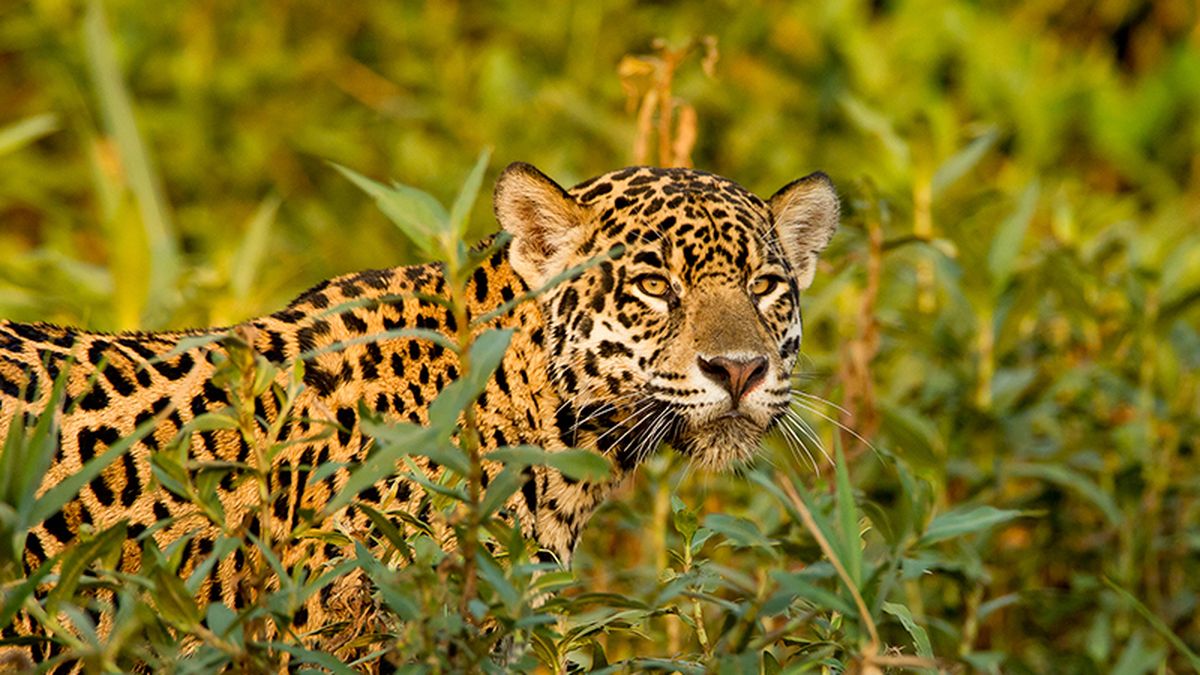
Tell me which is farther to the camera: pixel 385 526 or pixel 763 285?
pixel 763 285

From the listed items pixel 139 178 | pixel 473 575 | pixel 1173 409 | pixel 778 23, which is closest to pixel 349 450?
pixel 473 575

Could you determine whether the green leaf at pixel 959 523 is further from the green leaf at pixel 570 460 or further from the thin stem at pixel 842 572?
the green leaf at pixel 570 460

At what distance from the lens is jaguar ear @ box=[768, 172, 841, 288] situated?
232 inches

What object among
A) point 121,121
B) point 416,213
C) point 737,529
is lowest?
point 737,529

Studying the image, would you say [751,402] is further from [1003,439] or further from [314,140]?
[314,140]

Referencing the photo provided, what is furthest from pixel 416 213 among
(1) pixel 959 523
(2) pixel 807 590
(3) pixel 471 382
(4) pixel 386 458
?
(1) pixel 959 523

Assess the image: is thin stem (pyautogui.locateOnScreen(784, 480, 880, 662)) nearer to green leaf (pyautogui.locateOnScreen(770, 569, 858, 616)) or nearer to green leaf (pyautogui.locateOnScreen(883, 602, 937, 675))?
green leaf (pyautogui.locateOnScreen(770, 569, 858, 616))

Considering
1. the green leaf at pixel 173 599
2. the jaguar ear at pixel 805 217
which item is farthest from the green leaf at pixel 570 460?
the jaguar ear at pixel 805 217

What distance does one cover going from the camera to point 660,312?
5449 millimetres

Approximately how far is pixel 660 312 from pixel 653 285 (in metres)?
0.10

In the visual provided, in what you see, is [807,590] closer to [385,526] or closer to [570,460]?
[570,460]

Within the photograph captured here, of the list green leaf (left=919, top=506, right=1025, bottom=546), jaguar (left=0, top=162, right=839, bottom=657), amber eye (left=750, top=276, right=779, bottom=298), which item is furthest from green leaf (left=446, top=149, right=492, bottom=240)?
amber eye (left=750, top=276, right=779, bottom=298)

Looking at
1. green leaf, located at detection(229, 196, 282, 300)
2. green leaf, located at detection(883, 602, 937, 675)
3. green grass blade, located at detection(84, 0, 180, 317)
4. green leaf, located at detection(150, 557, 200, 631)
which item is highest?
green grass blade, located at detection(84, 0, 180, 317)

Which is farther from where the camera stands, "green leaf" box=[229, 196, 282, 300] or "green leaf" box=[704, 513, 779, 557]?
"green leaf" box=[229, 196, 282, 300]
